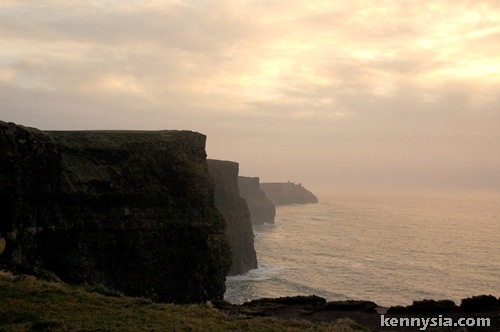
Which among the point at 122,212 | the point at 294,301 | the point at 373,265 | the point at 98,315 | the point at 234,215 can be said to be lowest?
the point at 373,265

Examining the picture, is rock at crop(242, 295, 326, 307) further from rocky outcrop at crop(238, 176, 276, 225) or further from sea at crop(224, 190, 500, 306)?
rocky outcrop at crop(238, 176, 276, 225)

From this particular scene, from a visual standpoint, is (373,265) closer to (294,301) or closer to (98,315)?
(294,301)

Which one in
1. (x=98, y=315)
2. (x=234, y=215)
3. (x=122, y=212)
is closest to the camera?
(x=98, y=315)

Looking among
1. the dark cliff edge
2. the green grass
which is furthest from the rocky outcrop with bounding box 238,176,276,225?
the green grass

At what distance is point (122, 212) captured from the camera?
3806 cm

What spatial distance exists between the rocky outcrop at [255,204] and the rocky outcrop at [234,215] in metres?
64.7

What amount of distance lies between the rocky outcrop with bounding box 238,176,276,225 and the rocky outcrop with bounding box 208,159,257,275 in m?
64.7

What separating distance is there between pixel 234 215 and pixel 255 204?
7482cm

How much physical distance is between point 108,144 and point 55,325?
91.9 ft

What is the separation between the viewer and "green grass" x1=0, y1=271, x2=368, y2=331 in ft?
47.3

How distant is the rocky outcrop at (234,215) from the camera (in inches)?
3086

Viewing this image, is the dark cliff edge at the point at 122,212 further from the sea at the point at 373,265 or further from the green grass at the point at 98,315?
the sea at the point at 373,265

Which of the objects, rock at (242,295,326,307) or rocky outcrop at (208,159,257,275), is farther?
rocky outcrop at (208,159,257,275)

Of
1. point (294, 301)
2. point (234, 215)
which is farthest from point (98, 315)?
point (234, 215)
